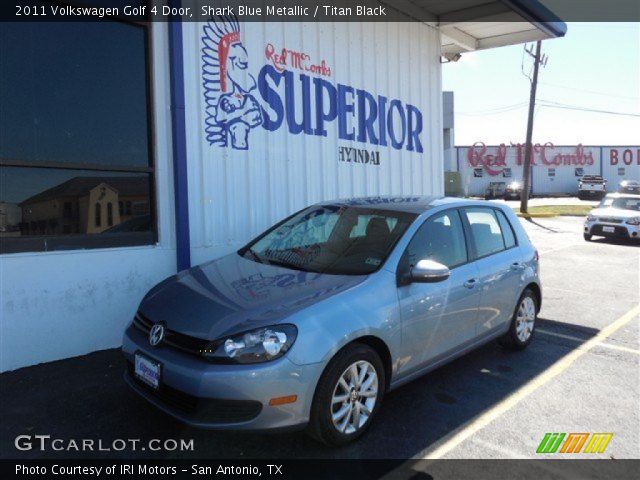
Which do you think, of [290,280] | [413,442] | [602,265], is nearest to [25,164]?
[290,280]

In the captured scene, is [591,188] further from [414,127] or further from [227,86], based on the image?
[227,86]

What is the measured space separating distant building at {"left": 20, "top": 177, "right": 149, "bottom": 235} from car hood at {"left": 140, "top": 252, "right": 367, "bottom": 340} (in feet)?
5.13

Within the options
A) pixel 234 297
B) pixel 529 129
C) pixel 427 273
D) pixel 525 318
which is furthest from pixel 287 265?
pixel 529 129

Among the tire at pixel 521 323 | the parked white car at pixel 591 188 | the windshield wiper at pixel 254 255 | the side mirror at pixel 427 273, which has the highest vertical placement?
the parked white car at pixel 591 188

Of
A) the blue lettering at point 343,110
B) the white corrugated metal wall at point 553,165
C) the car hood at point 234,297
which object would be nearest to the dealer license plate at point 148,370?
the car hood at point 234,297

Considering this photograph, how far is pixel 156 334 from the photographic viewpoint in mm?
3119

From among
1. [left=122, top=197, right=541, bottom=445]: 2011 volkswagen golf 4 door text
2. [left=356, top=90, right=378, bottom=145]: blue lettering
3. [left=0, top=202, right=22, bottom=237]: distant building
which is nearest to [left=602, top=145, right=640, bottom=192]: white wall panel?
[left=356, top=90, right=378, bottom=145]: blue lettering

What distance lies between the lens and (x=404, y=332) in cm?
342

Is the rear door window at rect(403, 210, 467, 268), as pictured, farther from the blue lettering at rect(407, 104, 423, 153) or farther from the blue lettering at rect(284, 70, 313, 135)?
the blue lettering at rect(407, 104, 423, 153)

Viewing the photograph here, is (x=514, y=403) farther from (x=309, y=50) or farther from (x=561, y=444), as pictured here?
(x=309, y=50)

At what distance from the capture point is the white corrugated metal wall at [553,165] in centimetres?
4416

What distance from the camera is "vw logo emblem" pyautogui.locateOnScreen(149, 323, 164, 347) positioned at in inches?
121

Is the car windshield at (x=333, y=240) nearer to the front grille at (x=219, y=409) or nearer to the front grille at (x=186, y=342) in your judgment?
the front grille at (x=186, y=342)

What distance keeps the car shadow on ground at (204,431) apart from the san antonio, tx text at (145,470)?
0.10 metres
